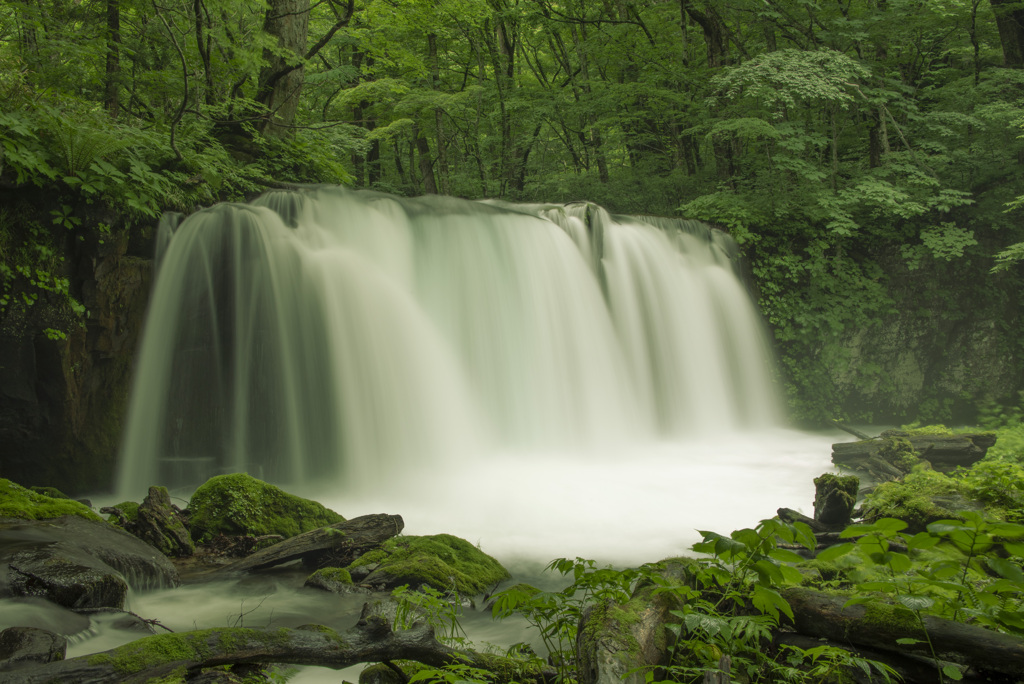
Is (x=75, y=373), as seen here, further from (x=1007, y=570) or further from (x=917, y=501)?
(x=917, y=501)

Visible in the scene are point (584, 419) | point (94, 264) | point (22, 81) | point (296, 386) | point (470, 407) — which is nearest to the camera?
point (22, 81)

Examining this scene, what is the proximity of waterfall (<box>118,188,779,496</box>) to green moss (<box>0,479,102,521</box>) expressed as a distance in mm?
2324

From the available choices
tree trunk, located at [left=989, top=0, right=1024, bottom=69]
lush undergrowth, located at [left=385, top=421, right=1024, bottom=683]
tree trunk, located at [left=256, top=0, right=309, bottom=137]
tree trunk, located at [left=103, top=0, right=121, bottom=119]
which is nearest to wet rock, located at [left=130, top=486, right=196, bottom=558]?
A: lush undergrowth, located at [left=385, top=421, right=1024, bottom=683]

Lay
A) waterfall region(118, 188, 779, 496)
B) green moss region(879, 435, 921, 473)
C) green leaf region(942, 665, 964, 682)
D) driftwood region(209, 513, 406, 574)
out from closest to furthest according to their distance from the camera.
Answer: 1. green leaf region(942, 665, 964, 682)
2. driftwood region(209, 513, 406, 574)
3. waterfall region(118, 188, 779, 496)
4. green moss region(879, 435, 921, 473)

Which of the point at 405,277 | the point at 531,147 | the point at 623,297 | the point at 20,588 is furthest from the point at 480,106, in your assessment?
the point at 20,588

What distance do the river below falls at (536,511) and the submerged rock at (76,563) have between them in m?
0.15

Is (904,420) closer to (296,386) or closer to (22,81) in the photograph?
(296,386)

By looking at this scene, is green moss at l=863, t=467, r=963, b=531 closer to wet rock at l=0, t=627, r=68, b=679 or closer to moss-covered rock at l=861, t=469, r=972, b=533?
moss-covered rock at l=861, t=469, r=972, b=533

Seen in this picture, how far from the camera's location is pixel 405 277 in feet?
28.5

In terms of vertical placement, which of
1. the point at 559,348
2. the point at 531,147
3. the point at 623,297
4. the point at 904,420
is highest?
the point at 531,147

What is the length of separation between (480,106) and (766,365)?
379 inches

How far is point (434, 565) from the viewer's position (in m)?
4.27

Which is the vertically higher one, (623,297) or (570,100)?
(570,100)

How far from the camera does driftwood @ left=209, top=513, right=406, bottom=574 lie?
15.1 ft
